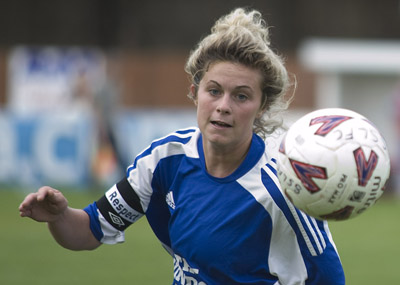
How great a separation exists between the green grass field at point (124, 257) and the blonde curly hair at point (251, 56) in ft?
13.2

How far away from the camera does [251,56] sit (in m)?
3.57

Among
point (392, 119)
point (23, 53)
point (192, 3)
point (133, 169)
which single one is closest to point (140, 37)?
point (192, 3)

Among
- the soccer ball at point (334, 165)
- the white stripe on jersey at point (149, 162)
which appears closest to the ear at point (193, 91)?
the white stripe on jersey at point (149, 162)

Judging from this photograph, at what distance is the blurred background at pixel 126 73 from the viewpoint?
14.7 meters

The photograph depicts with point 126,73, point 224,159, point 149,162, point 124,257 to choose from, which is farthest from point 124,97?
point 224,159

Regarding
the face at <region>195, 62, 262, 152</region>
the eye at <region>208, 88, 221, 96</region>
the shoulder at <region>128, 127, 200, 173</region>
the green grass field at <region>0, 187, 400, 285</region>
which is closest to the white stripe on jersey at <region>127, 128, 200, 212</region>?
the shoulder at <region>128, 127, 200, 173</region>

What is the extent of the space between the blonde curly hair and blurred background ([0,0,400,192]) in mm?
9343

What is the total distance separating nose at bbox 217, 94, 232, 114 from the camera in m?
3.51

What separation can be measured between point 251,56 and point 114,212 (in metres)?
1.06

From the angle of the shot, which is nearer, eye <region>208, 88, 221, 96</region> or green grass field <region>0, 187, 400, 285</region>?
eye <region>208, 88, 221, 96</region>

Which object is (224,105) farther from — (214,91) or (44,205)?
(44,205)

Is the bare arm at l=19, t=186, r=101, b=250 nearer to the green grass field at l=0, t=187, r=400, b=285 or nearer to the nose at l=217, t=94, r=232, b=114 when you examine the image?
the nose at l=217, t=94, r=232, b=114

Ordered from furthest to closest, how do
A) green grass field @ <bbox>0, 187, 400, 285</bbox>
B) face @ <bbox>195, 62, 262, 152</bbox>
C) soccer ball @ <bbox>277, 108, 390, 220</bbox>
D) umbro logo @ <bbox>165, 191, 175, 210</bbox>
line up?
1. green grass field @ <bbox>0, 187, 400, 285</bbox>
2. umbro logo @ <bbox>165, 191, 175, 210</bbox>
3. face @ <bbox>195, 62, 262, 152</bbox>
4. soccer ball @ <bbox>277, 108, 390, 220</bbox>

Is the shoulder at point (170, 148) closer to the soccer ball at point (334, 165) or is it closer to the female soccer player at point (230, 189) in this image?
the female soccer player at point (230, 189)
